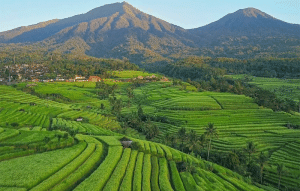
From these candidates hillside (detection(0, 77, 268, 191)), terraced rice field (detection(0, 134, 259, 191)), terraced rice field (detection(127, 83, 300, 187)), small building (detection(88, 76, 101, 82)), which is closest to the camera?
terraced rice field (detection(0, 134, 259, 191))

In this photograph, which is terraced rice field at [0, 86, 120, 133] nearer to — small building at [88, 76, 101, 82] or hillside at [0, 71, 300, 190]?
hillside at [0, 71, 300, 190]

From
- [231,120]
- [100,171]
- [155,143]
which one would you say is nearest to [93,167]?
[100,171]

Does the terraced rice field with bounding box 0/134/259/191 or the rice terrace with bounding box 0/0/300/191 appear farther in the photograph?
the rice terrace with bounding box 0/0/300/191

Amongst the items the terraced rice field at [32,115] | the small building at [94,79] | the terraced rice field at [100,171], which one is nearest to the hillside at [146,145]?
the terraced rice field at [100,171]

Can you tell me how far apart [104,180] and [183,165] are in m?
18.3

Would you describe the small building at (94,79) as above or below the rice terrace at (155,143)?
above

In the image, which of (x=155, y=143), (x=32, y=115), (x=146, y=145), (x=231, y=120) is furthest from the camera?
(x=231, y=120)

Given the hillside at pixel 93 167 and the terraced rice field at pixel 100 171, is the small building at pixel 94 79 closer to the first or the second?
the hillside at pixel 93 167

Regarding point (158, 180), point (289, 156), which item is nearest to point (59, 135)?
point (158, 180)

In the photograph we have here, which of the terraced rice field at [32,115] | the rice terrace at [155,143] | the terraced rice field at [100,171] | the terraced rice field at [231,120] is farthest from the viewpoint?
the terraced rice field at [231,120]

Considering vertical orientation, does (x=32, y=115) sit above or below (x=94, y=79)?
below

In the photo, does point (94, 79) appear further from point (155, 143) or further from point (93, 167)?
point (93, 167)

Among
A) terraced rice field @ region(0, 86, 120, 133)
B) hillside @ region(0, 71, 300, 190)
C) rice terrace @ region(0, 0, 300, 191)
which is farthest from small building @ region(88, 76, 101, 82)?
terraced rice field @ region(0, 86, 120, 133)

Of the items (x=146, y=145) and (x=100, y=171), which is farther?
(x=146, y=145)
